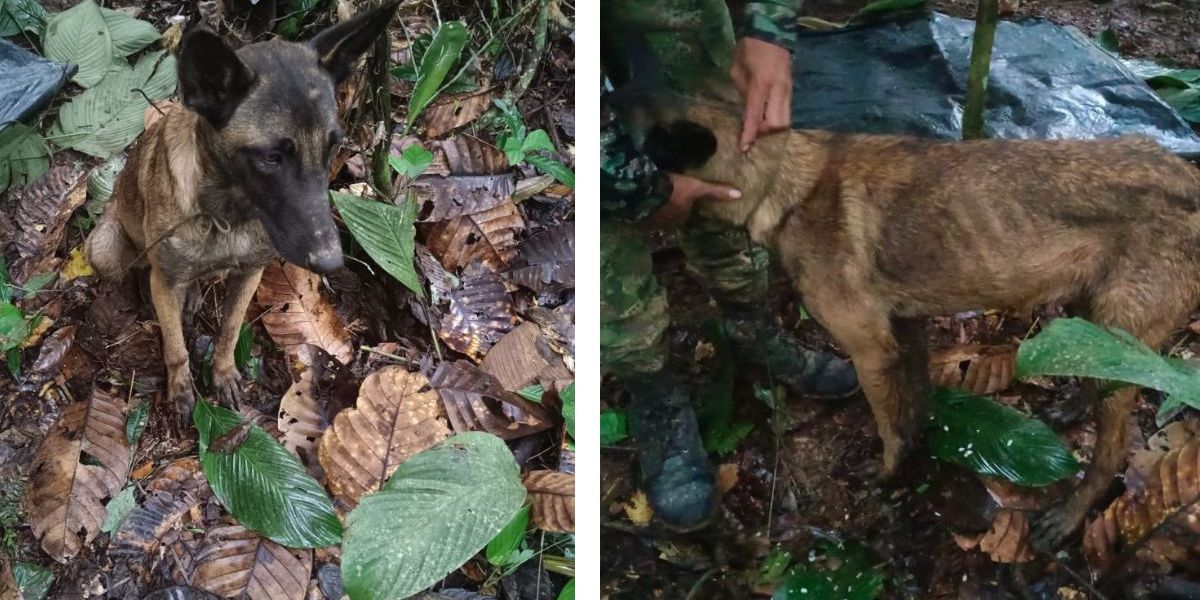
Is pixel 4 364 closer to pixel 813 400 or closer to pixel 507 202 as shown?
pixel 507 202

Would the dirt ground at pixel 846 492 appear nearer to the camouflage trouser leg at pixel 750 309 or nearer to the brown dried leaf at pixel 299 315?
the camouflage trouser leg at pixel 750 309

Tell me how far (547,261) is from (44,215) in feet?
2.66

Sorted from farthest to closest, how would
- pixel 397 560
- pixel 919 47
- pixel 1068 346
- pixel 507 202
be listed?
pixel 507 202, pixel 397 560, pixel 919 47, pixel 1068 346

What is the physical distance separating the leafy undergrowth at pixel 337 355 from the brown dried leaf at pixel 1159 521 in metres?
0.76

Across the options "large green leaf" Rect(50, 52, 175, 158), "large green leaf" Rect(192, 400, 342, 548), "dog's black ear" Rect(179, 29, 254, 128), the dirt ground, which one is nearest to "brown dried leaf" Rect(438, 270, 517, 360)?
the dirt ground

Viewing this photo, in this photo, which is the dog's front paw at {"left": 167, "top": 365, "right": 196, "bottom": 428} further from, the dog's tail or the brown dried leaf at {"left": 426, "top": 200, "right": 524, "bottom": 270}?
the brown dried leaf at {"left": 426, "top": 200, "right": 524, "bottom": 270}

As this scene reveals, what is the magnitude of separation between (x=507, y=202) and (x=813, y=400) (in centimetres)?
59

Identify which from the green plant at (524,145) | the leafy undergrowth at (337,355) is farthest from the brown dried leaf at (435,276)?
the green plant at (524,145)

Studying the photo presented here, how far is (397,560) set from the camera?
141 cm

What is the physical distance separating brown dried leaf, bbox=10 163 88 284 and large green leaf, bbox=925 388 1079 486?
1.36 meters

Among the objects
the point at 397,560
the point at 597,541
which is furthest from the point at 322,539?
the point at 597,541

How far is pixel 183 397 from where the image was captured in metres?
1.49

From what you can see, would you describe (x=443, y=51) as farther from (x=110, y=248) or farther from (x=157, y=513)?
(x=157, y=513)

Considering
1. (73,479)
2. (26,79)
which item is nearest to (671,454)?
(73,479)
